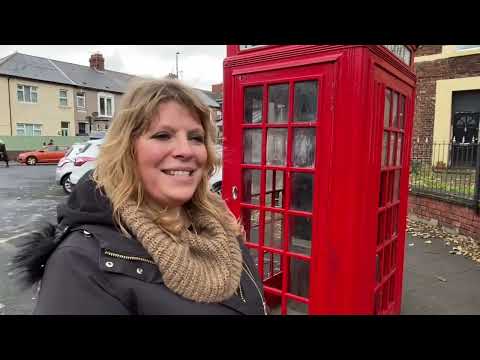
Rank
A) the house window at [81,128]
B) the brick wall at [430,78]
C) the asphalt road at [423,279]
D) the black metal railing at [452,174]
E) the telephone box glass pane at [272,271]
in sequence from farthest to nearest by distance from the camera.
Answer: the house window at [81,128], the brick wall at [430,78], the black metal railing at [452,174], the asphalt road at [423,279], the telephone box glass pane at [272,271]

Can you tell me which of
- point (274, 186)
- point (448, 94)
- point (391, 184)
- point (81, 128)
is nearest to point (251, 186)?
point (274, 186)

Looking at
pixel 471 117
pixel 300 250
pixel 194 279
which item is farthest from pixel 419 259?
pixel 471 117

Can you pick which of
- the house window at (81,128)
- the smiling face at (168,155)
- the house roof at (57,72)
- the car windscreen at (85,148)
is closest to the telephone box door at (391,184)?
the smiling face at (168,155)

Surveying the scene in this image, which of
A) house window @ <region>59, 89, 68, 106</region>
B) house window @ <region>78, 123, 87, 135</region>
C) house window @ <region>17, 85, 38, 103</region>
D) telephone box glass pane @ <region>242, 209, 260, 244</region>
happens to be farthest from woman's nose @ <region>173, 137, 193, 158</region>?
house window @ <region>78, 123, 87, 135</region>

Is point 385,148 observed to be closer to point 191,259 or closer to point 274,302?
point 274,302

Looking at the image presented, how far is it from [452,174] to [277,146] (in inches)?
217

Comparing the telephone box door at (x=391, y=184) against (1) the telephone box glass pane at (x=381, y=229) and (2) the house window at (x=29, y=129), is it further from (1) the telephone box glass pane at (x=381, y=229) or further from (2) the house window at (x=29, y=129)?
(2) the house window at (x=29, y=129)

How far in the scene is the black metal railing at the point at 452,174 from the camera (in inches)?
249

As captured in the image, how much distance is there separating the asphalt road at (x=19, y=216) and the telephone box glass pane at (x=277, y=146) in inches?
70.7

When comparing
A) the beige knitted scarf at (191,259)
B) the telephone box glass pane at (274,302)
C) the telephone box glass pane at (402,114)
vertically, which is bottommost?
the telephone box glass pane at (274,302)

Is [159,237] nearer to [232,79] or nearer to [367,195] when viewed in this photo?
[367,195]

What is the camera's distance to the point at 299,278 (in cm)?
293

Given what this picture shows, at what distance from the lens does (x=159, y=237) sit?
132 centimetres
